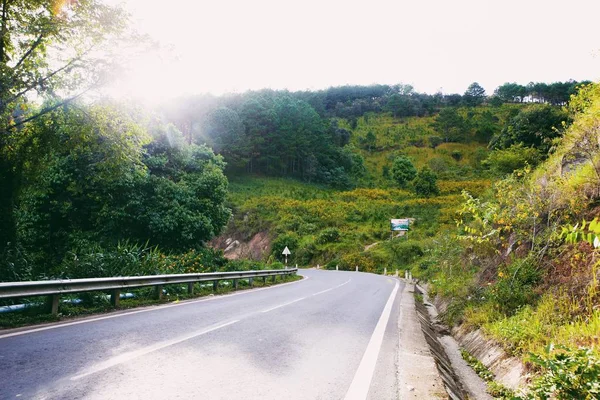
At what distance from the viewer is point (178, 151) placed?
2411 centimetres

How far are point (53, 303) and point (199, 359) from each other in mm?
4350

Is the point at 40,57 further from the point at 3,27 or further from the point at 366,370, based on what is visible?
the point at 366,370

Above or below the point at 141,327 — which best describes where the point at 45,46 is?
above

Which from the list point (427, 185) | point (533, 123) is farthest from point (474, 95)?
point (533, 123)

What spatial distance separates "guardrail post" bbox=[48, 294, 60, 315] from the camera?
7750 mm

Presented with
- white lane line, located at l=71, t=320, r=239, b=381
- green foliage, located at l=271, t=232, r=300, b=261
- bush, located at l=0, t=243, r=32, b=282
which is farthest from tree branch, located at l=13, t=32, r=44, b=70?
green foliage, located at l=271, t=232, r=300, b=261

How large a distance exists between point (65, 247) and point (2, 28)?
12103 millimetres

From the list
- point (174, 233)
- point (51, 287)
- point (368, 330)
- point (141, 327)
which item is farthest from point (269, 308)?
point (174, 233)

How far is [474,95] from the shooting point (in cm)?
12925

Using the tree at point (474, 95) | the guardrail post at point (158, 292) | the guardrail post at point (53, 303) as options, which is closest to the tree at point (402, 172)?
the tree at point (474, 95)

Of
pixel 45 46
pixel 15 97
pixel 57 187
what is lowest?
pixel 57 187

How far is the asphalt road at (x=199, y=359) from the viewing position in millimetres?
4074

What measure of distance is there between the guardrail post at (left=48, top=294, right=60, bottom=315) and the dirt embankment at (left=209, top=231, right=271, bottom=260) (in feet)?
146

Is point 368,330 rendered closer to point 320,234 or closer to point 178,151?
point 178,151
